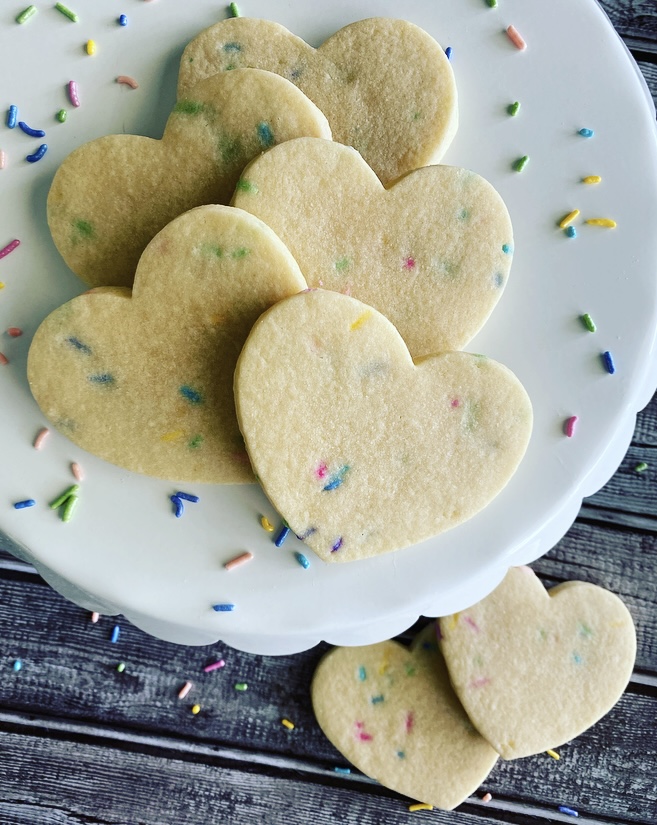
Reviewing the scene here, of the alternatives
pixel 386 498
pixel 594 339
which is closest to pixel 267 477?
pixel 386 498

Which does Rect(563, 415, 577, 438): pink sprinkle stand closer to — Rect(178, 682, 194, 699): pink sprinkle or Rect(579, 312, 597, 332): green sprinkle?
Rect(579, 312, 597, 332): green sprinkle

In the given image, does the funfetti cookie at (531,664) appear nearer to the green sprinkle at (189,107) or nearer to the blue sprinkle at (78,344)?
the blue sprinkle at (78,344)

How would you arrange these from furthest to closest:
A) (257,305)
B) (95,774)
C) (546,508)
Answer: (95,774)
(546,508)
(257,305)

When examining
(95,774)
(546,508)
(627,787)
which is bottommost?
(627,787)

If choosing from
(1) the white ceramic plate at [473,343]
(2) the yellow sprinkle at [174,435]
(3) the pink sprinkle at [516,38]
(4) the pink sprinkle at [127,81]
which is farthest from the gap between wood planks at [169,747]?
(3) the pink sprinkle at [516,38]

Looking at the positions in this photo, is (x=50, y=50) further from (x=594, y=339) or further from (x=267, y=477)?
(x=594, y=339)

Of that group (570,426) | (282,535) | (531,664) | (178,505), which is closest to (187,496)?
(178,505)
